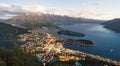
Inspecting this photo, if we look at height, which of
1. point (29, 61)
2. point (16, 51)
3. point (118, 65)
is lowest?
point (118, 65)

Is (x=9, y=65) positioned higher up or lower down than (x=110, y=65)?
higher up

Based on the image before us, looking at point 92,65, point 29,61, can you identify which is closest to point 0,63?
point 29,61

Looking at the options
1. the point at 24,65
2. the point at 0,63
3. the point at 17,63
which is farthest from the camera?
the point at 24,65

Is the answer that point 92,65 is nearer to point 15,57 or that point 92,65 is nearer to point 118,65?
point 118,65

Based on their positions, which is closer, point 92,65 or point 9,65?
point 9,65

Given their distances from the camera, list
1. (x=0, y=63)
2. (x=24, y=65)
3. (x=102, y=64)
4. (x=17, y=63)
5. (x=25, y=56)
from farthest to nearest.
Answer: (x=102, y=64)
(x=25, y=56)
(x=24, y=65)
(x=17, y=63)
(x=0, y=63)

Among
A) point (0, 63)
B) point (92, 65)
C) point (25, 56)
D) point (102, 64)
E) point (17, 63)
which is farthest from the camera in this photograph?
point (102, 64)

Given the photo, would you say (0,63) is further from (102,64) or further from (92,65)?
(102,64)

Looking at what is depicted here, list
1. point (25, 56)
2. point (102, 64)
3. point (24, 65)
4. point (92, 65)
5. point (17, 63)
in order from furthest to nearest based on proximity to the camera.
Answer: point (102, 64) → point (92, 65) → point (25, 56) → point (24, 65) → point (17, 63)

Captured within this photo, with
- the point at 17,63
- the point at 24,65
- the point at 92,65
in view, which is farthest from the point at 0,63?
the point at 92,65

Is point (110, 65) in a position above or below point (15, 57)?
below
